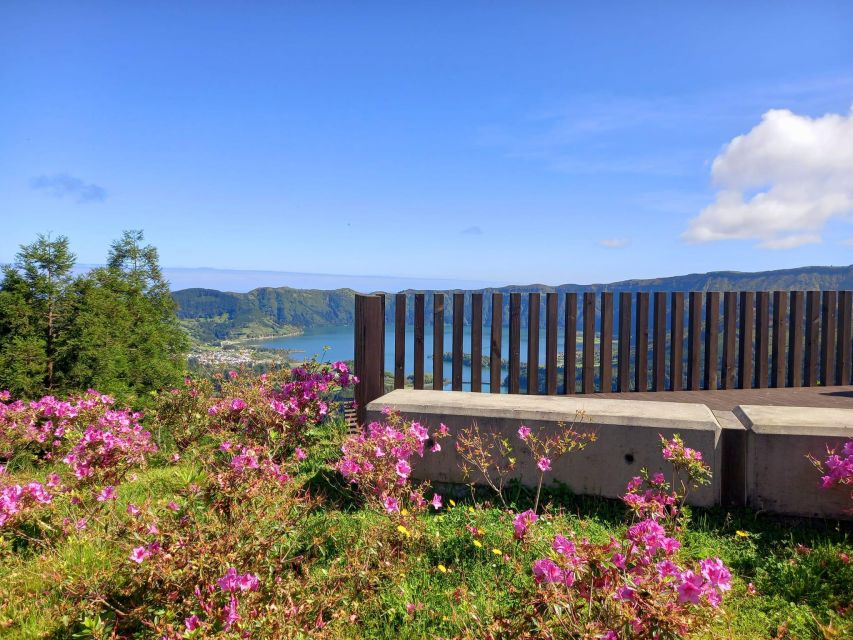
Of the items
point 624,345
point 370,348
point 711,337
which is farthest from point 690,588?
point 711,337

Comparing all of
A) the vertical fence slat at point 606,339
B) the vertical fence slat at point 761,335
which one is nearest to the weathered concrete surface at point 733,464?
the vertical fence slat at point 606,339

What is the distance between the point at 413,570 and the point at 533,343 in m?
3.20

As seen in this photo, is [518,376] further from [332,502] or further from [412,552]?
[412,552]

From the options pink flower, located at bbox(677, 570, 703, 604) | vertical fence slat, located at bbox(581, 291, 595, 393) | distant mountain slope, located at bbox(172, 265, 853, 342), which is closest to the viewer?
pink flower, located at bbox(677, 570, 703, 604)

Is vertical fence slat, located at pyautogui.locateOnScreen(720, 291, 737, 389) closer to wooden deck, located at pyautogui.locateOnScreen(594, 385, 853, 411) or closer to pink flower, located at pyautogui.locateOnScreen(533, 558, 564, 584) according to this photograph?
wooden deck, located at pyautogui.locateOnScreen(594, 385, 853, 411)

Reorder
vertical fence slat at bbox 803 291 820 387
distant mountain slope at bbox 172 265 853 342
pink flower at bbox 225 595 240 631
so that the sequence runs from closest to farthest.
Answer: pink flower at bbox 225 595 240 631 → vertical fence slat at bbox 803 291 820 387 → distant mountain slope at bbox 172 265 853 342

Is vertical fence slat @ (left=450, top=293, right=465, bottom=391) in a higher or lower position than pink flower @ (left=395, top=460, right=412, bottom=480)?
higher

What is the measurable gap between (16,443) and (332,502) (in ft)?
12.6

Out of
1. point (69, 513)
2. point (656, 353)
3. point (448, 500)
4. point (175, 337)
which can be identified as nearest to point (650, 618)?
point (448, 500)

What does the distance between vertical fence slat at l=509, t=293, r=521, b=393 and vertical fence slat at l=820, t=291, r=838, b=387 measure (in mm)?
4219

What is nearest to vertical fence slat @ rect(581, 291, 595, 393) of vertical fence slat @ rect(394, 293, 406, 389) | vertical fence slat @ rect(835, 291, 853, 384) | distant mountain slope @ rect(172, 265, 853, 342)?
vertical fence slat @ rect(394, 293, 406, 389)

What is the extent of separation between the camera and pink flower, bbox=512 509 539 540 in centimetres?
275

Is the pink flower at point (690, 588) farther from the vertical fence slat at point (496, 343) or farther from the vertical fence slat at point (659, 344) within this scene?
the vertical fence slat at point (659, 344)

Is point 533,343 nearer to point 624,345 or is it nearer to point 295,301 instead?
point 624,345
